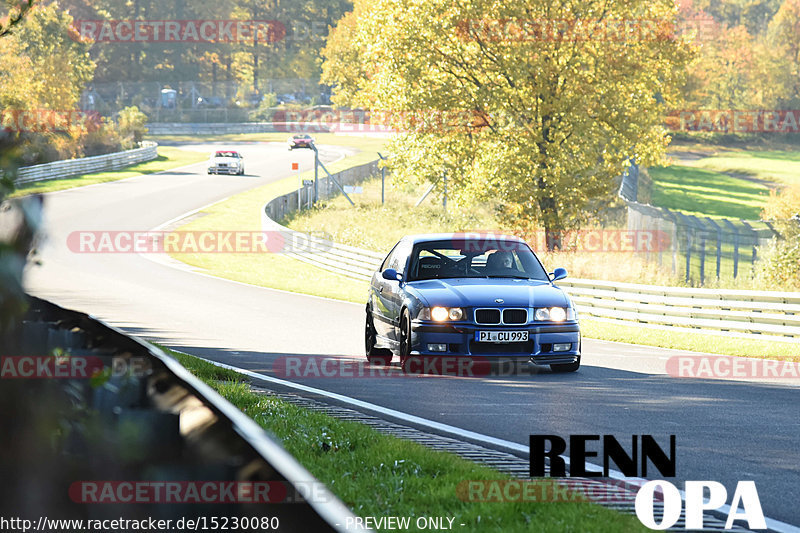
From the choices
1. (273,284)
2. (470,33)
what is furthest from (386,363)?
(470,33)

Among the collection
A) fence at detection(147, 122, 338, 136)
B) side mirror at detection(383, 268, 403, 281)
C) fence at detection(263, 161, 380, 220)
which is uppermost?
fence at detection(147, 122, 338, 136)

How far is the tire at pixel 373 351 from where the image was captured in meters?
14.3

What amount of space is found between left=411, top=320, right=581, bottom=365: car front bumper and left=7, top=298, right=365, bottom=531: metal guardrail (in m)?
7.74

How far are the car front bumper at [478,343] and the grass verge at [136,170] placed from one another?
101ft

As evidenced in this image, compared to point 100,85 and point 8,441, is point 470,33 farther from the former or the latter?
point 100,85

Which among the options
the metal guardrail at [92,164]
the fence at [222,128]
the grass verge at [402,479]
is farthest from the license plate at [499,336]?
the fence at [222,128]

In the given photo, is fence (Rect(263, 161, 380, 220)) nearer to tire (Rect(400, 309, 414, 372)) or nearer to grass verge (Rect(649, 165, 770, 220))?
grass verge (Rect(649, 165, 770, 220))

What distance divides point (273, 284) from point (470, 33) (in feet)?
27.8

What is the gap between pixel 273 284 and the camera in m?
28.3

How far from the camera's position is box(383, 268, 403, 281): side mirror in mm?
13750

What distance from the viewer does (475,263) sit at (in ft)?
46.8

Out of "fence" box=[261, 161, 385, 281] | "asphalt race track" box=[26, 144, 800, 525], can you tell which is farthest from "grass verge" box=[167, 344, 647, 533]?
"fence" box=[261, 161, 385, 281]

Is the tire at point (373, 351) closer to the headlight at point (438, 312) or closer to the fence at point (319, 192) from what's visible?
the headlight at point (438, 312)

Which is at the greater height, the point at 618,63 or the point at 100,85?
the point at 100,85
